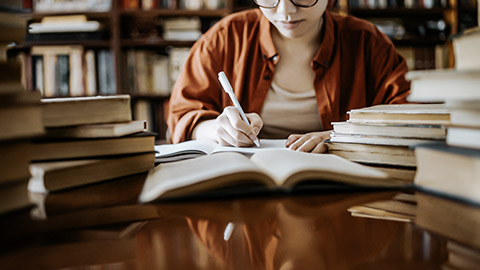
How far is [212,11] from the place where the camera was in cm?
298

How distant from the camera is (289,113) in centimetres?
151

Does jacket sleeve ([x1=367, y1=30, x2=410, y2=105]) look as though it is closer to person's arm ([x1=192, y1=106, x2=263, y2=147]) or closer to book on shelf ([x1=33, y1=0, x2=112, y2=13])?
person's arm ([x1=192, y1=106, x2=263, y2=147])

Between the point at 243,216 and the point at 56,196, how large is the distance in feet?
0.93

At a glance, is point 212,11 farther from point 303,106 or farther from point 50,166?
point 50,166

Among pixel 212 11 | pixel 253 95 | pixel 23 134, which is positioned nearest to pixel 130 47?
pixel 212 11

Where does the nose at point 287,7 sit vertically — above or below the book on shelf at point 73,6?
below

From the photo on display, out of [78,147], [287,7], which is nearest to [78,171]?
[78,147]

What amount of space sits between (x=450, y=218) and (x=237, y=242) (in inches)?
8.3

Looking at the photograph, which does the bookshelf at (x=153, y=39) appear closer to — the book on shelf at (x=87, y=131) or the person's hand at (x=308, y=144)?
the person's hand at (x=308, y=144)

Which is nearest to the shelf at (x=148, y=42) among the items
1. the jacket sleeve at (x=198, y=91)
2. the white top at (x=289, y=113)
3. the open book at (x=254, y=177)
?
the jacket sleeve at (x=198, y=91)

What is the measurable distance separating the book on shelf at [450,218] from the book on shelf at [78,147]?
430mm

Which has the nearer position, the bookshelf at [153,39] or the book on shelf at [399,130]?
the book on shelf at [399,130]

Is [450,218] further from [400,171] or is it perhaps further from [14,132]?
[14,132]

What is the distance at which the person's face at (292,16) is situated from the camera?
4.07ft
